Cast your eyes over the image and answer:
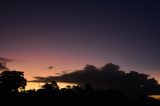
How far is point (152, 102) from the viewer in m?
153

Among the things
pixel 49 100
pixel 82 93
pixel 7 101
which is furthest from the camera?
pixel 82 93

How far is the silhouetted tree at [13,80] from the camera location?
15438cm

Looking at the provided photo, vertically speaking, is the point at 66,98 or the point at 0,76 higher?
the point at 0,76

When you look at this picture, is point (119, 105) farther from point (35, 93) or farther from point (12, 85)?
point (12, 85)

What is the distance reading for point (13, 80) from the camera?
518 ft

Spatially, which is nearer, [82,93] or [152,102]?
[82,93]

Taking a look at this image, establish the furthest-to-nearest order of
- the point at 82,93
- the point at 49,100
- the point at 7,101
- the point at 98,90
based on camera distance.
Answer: the point at 98,90
the point at 82,93
the point at 49,100
the point at 7,101

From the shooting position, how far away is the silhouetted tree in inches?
6078

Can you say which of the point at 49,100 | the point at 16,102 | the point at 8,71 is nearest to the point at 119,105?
the point at 49,100

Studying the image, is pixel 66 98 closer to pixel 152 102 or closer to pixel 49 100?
pixel 49 100

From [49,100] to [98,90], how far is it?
42.5 m

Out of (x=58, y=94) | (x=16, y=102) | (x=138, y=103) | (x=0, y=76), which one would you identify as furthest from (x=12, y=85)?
(x=138, y=103)

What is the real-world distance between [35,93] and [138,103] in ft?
172

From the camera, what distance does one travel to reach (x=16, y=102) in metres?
105
